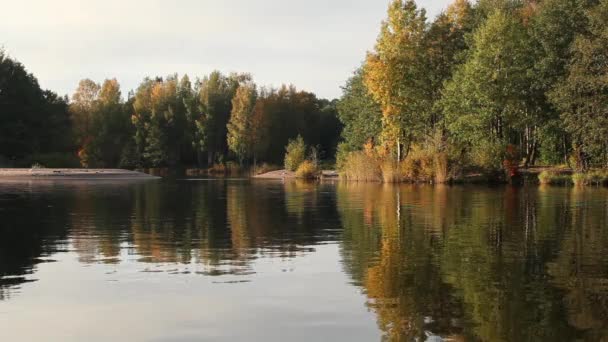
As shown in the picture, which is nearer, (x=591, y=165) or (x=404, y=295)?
(x=404, y=295)

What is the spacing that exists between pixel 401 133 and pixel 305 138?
141ft

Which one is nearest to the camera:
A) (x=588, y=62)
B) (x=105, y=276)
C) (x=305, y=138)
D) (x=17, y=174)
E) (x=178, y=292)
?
(x=178, y=292)

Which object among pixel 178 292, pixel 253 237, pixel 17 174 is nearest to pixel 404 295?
pixel 178 292

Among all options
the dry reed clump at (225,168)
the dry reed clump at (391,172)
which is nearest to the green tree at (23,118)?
the dry reed clump at (225,168)

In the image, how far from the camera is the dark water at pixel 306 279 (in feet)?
30.1

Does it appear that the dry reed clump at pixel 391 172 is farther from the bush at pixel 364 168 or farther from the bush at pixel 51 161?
the bush at pixel 51 161

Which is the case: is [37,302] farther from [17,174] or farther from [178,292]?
[17,174]

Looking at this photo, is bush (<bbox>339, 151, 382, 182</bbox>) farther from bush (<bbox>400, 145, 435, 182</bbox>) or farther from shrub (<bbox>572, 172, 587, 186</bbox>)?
shrub (<bbox>572, 172, 587, 186</bbox>)

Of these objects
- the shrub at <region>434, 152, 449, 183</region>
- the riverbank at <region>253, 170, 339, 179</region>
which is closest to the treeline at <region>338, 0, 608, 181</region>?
the shrub at <region>434, 152, 449, 183</region>

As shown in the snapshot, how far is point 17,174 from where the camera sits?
7825cm

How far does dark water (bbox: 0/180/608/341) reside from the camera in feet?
30.1

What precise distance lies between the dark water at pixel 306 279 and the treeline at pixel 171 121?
7623 cm

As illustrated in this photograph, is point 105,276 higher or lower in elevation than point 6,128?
lower

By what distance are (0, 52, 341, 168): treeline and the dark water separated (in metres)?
76.2
